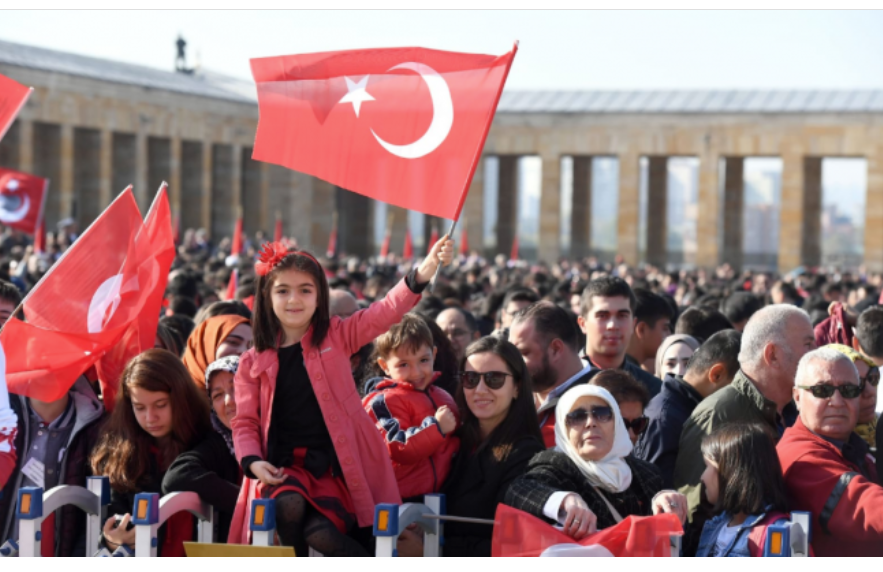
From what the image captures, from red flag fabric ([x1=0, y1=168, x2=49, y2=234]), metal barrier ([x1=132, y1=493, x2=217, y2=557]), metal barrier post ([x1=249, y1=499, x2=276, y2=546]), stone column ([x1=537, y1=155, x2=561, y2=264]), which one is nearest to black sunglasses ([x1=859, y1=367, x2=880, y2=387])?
metal barrier post ([x1=249, y1=499, x2=276, y2=546])

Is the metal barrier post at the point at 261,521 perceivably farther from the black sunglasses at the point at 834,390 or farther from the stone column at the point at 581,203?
the stone column at the point at 581,203

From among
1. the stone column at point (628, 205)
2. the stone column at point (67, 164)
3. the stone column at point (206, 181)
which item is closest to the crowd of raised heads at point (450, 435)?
the stone column at point (67, 164)

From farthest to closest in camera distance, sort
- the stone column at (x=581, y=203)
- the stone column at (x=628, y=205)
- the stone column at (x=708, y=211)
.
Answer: the stone column at (x=581, y=203)
the stone column at (x=628, y=205)
the stone column at (x=708, y=211)

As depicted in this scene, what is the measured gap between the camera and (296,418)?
228 inches

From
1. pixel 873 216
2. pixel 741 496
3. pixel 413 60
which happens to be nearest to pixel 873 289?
pixel 413 60

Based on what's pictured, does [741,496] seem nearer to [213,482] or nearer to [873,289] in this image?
[213,482]

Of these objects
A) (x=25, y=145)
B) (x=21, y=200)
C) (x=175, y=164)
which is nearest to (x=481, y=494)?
(x=21, y=200)

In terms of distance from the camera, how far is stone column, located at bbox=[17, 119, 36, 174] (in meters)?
40.9

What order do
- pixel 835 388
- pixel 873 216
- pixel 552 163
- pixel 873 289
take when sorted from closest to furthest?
1. pixel 835 388
2. pixel 873 289
3. pixel 873 216
4. pixel 552 163

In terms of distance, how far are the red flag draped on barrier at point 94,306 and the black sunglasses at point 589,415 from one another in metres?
2.74

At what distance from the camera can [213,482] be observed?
6016mm

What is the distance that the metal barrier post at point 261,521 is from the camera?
524cm

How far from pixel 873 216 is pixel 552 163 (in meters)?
Result: 12.7

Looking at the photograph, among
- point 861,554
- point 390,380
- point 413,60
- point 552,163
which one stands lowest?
point 861,554
